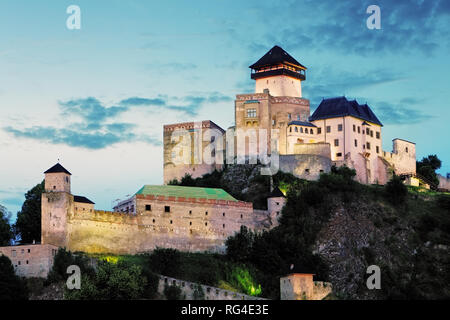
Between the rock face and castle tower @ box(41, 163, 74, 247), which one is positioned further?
the rock face

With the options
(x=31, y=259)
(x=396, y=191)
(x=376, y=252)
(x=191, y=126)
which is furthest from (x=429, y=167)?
(x=31, y=259)

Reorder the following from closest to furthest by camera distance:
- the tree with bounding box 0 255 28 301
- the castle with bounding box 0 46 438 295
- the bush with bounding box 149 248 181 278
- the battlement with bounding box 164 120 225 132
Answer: the tree with bounding box 0 255 28 301, the bush with bounding box 149 248 181 278, the castle with bounding box 0 46 438 295, the battlement with bounding box 164 120 225 132

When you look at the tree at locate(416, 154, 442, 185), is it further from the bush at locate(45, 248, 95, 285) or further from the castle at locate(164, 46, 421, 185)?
the bush at locate(45, 248, 95, 285)

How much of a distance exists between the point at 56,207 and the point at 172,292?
45.9ft

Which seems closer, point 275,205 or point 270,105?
point 275,205

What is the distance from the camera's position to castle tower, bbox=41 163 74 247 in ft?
279

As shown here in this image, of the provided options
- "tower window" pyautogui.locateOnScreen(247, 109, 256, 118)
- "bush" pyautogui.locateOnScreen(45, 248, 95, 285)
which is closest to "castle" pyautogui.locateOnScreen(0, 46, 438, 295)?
"tower window" pyautogui.locateOnScreen(247, 109, 256, 118)

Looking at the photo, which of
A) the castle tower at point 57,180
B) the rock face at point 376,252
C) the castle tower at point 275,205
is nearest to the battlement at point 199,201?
the castle tower at point 275,205

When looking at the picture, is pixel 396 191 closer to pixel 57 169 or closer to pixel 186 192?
pixel 186 192

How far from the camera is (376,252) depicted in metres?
96.0

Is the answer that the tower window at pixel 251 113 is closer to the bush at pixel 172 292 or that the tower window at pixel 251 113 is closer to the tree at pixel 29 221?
the tree at pixel 29 221

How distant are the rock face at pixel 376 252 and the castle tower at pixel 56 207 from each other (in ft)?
86.9

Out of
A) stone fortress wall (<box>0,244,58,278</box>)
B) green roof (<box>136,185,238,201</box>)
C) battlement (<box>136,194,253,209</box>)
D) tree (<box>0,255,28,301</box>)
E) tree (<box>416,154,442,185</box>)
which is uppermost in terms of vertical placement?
tree (<box>416,154,442,185</box>)

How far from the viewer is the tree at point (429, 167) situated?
12200 cm
